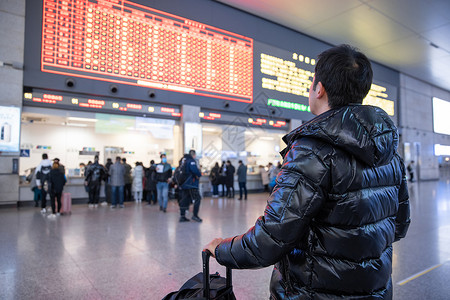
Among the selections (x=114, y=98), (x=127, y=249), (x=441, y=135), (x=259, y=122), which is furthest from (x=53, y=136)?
(x=441, y=135)

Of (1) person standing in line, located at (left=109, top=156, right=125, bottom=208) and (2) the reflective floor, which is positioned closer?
(2) the reflective floor

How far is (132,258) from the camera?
12.1 feet

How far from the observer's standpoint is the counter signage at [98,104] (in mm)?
7738

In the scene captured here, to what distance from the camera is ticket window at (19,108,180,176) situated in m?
9.59

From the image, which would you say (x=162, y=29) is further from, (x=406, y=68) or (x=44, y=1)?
(x=406, y=68)

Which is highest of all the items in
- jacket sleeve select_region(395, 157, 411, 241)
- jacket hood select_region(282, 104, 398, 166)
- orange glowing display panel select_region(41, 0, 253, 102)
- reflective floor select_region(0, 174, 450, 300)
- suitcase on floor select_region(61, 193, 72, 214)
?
orange glowing display panel select_region(41, 0, 253, 102)

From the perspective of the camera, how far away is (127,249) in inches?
161

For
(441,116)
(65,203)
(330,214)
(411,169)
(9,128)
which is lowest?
(65,203)

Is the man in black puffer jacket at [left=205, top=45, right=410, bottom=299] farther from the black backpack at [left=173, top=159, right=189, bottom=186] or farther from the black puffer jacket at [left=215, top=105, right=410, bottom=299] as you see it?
the black backpack at [left=173, top=159, right=189, bottom=186]

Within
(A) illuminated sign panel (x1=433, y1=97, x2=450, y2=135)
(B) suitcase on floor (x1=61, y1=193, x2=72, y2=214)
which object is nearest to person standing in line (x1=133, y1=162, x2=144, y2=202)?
(B) suitcase on floor (x1=61, y1=193, x2=72, y2=214)

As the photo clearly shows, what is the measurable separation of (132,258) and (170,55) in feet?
23.1

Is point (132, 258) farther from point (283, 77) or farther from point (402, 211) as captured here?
point (283, 77)

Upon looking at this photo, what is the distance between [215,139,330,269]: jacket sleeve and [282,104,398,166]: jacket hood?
0.08 meters

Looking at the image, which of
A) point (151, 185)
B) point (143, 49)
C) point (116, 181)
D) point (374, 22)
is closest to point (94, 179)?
point (116, 181)
